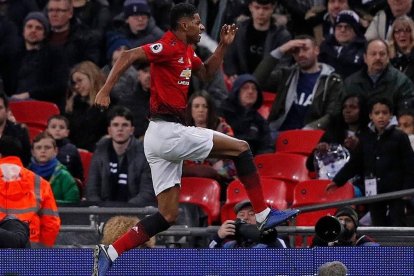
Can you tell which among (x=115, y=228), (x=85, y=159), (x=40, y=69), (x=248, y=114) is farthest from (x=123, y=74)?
(x=115, y=228)

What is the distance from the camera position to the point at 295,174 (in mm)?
14609

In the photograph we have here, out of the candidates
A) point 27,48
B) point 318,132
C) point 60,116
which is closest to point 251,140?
point 318,132

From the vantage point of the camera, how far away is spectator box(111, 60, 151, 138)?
1541cm

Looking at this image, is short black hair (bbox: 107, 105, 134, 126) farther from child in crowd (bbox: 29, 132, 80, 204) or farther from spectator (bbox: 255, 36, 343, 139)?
spectator (bbox: 255, 36, 343, 139)

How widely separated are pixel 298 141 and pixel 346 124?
60 centimetres

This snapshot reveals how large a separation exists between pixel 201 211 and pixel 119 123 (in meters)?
1.16

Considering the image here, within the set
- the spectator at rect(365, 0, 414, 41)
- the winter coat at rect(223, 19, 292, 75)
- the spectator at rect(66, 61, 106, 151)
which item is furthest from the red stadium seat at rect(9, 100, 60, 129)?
the spectator at rect(365, 0, 414, 41)

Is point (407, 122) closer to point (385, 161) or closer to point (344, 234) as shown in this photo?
point (385, 161)

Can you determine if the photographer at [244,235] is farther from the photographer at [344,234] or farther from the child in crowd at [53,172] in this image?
the child in crowd at [53,172]

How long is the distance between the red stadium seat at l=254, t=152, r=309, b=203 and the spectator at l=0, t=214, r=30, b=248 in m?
3.95

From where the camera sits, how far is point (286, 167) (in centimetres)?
1465

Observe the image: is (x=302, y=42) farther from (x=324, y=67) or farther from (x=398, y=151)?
(x=398, y=151)

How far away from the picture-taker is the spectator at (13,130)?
47.9 feet

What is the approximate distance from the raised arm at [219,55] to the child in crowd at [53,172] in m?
3.51
